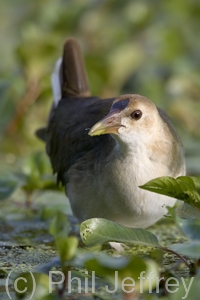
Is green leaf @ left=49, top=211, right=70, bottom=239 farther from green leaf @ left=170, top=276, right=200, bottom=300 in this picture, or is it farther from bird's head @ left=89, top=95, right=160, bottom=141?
bird's head @ left=89, top=95, right=160, bottom=141

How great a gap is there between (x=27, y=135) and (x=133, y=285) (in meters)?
3.70

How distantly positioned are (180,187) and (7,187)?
1.03 meters

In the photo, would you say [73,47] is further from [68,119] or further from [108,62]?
[108,62]

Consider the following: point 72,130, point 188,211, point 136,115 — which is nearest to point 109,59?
point 72,130

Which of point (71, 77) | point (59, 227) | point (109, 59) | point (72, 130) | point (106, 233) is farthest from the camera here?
point (109, 59)

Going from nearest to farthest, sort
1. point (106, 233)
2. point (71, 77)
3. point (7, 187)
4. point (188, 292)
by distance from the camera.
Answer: point (188, 292)
point (106, 233)
point (7, 187)
point (71, 77)

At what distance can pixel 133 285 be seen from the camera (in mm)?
2393

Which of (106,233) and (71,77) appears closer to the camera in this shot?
(106,233)

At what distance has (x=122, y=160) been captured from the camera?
3477mm

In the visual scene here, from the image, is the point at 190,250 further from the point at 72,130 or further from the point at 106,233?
the point at 72,130

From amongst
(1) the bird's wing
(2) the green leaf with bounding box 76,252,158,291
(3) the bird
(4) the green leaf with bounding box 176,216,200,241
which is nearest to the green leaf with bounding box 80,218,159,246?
(4) the green leaf with bounding box 176,216,200,241

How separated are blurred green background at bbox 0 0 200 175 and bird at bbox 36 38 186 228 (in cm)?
91

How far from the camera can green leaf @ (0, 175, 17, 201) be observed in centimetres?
357

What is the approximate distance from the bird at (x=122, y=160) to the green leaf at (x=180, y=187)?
0.54m
